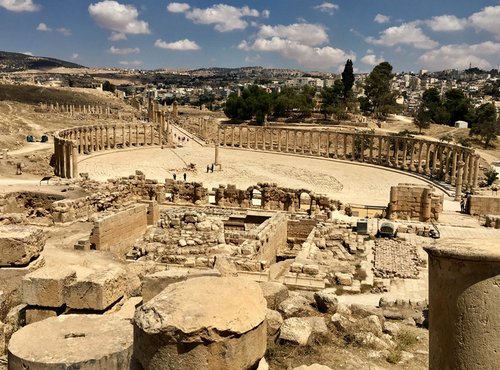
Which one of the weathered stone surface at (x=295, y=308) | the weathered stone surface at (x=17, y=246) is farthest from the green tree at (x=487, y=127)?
the weathered stone surface at (x=17, y=246)

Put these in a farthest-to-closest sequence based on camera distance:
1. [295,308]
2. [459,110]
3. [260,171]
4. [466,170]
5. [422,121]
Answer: [459,110] → [422,121] → [260,171] → [466,170] → [295,308]

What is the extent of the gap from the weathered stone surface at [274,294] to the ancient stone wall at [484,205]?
85.2 ft

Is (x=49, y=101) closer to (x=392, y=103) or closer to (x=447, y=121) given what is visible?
(x=392, y=103)

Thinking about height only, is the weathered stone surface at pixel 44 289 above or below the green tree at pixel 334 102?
below

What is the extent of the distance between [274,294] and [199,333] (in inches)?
219

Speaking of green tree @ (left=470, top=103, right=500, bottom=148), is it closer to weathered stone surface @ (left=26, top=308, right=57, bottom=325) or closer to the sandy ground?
the sandy ground

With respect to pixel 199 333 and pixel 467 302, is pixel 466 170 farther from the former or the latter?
pixel 199 333

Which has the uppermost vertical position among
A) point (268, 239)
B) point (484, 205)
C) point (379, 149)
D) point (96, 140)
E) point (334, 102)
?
point (334, 102)

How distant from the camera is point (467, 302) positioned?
16.4 feet

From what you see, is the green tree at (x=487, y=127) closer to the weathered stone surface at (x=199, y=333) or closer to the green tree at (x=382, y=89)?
the green tree at (x=382, y=89)

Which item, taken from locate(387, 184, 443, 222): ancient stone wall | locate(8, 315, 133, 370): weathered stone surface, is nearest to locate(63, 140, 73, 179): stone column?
locate(387, 184, 443, 222): ancient stone wall

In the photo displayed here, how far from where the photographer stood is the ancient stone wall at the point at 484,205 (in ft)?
107

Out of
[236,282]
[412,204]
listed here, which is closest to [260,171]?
[412,204]

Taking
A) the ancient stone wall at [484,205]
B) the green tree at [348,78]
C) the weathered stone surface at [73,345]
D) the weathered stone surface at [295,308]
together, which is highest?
the green tree at [348,78]
